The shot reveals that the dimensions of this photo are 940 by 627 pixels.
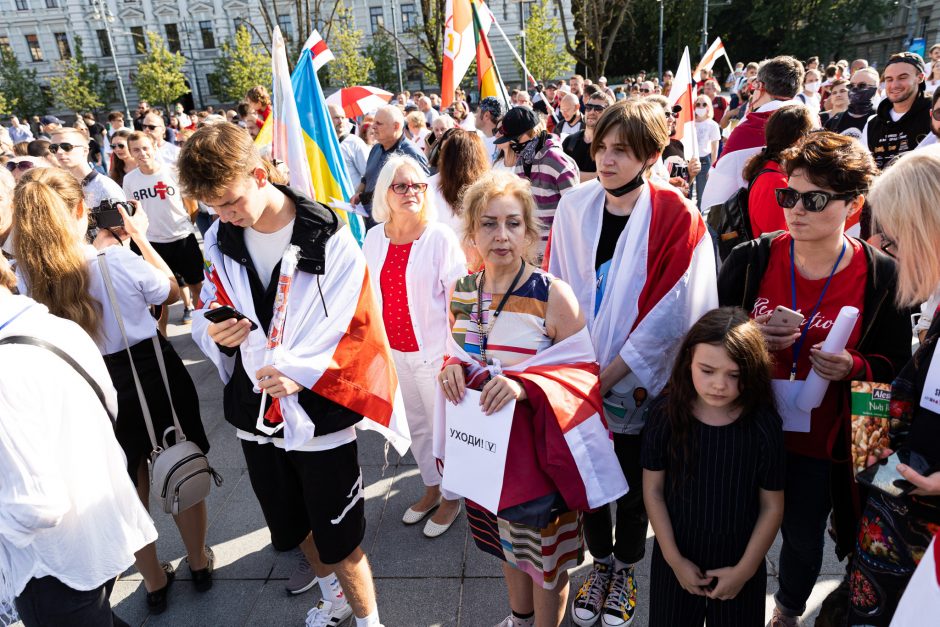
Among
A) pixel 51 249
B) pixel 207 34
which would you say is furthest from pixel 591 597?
pixel 207 34

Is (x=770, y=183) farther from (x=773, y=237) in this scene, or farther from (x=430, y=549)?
(x=430, y=549)

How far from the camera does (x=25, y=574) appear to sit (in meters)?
1.77

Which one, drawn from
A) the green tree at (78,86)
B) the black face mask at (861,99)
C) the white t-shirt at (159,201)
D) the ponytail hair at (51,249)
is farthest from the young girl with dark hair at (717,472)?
the green tree at (78,86)

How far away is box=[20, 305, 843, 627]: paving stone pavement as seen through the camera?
8.89ft

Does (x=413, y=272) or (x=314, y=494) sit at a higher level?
(x=413, y=272)

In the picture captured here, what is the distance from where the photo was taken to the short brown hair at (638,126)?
229cm

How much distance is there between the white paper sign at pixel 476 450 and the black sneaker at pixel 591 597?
923 millimetres

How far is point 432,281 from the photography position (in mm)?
2982

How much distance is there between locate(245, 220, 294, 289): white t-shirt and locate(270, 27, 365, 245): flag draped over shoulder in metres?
1.68

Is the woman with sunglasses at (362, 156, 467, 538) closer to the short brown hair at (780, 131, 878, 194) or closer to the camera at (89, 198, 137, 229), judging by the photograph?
the camera at (89, 198, 137, 229)

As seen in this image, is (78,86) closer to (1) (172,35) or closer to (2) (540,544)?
(1) (172,35)

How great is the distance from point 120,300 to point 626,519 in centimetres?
238

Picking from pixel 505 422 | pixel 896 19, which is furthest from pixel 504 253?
pixel 896 19

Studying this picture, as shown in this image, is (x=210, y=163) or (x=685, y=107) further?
(x=685, y=107)
